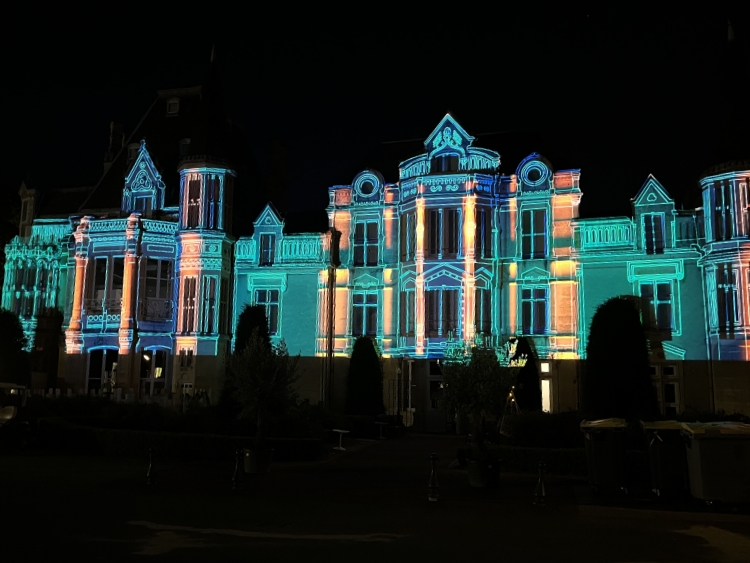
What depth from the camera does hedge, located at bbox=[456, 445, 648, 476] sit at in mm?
18469

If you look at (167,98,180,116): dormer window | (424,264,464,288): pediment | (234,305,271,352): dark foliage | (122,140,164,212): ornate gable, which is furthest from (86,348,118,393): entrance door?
(424,264,464,288): pediment

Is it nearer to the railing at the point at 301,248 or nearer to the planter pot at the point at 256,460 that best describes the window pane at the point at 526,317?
the railing at the point at 301,248

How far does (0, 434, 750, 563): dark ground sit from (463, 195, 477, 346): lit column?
52.8 feet

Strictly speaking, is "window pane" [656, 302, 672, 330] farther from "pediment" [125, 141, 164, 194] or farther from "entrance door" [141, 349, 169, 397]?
"pediment" [125, 141, 164, 194]

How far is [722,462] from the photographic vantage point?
45.6 feet

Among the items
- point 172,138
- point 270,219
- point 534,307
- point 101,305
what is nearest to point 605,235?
point 534,307

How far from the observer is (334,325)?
3859 centimetres

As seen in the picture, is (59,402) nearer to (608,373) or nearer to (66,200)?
(66,200)

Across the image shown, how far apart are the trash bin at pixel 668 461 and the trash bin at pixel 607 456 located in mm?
721

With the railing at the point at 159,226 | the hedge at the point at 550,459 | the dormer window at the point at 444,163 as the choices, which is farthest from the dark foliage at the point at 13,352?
the hedge at the point at 550,459

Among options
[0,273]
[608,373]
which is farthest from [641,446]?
[0,273]

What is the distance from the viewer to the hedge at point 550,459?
18469 millimetres

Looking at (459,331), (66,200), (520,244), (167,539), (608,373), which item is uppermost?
(66,200)

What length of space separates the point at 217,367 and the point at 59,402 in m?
8.15
